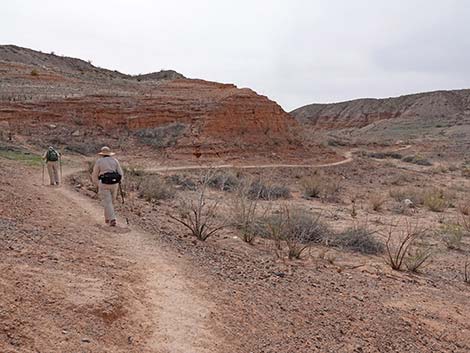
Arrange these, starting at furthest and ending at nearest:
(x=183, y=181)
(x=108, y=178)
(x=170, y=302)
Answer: (x=183, y=181) → (x=108, y=178) → (x=170, y=302)

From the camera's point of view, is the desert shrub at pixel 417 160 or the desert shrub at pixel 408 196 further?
the desert shrub at pixel 417 160

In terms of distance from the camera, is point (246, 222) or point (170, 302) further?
point (246, 222)

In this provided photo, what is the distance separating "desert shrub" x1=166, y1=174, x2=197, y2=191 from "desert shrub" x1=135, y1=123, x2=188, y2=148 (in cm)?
624

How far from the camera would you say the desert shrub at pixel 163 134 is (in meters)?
23.0

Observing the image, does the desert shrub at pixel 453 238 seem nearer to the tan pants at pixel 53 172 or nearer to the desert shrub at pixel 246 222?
the desert shrub at pixel 246 222

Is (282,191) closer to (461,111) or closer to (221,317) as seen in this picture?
(221,317)

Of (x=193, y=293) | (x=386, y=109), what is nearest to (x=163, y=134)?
(x=193, y=293)

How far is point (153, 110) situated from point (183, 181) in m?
10.4

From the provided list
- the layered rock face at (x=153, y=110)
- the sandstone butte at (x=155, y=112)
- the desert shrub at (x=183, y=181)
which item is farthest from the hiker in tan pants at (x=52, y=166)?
the layered rock face at (x=153, y=110)

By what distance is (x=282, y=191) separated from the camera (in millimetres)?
15586

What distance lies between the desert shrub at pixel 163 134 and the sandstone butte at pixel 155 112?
0.26 m

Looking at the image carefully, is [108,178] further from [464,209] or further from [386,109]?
[386,109]

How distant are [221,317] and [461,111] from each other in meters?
78.2

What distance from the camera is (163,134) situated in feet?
77.6
